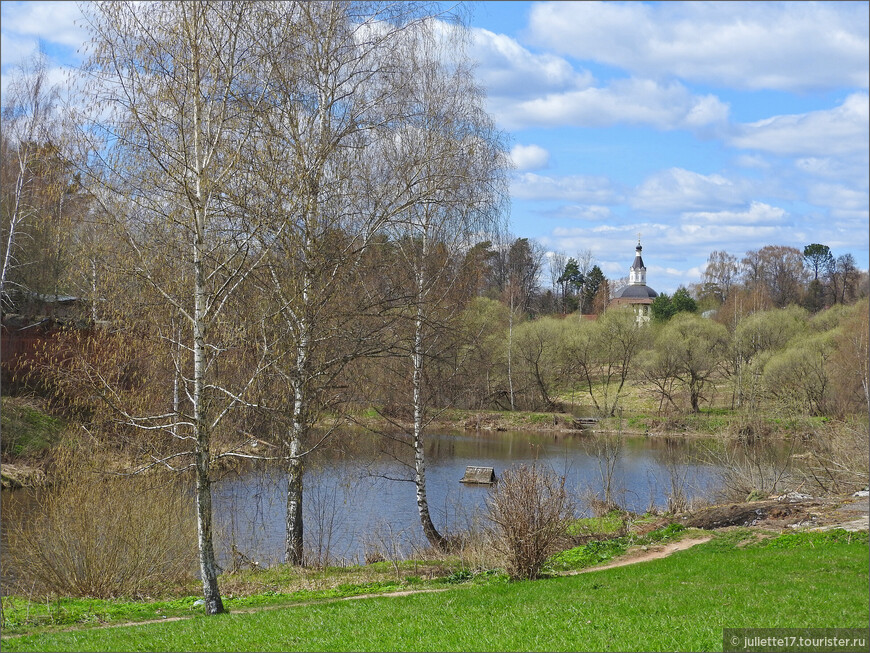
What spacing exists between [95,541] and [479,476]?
13935 millimetres

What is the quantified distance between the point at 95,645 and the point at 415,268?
10.1 m

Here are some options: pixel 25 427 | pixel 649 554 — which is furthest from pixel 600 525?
pixel 25 427

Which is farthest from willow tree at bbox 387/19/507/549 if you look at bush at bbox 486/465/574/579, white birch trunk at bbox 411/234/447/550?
bush at bbox 486/465/574/579

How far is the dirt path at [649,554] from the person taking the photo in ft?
46.0

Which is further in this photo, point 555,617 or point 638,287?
point 638,287

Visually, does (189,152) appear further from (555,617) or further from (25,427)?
(25,427)

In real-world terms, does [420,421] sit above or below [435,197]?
below

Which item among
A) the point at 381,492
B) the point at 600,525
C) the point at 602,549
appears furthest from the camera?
the point at 381,492

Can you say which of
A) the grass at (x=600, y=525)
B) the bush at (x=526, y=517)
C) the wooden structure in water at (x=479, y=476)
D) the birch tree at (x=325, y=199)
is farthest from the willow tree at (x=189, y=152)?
the wooden structure in water at (x=479, y=476)

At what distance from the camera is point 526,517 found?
1213 cm

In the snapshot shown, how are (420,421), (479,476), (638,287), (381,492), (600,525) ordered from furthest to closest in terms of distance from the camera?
(638,287)
(479,476)
(381,492)
(600,525)
(420,421)

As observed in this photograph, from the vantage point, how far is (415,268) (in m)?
17.0

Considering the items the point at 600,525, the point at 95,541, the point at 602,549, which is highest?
the point at 95,541

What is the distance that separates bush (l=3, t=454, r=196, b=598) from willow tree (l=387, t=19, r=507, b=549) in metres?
5.64
